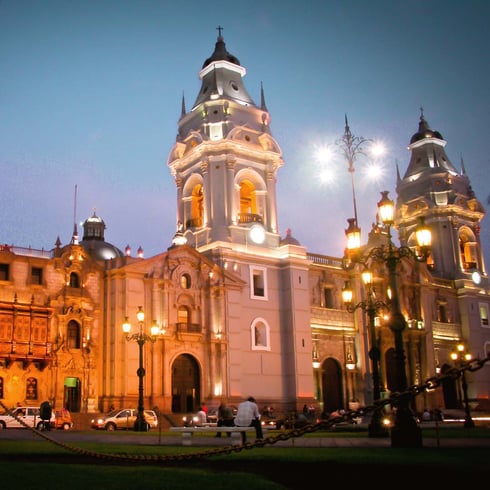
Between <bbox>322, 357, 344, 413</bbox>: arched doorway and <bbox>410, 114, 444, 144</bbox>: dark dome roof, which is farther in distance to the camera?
<bbox>410, 114, 444, 144</bbox>: dark dome roof

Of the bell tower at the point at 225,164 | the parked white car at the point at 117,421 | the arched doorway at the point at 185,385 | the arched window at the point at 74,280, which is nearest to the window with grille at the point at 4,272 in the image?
the arched window at the point at 74,280

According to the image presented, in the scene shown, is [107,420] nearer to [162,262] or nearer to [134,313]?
[134,313]

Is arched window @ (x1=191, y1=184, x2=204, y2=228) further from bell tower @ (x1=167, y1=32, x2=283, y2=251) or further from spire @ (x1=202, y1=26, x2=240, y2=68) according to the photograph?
spire @ (x1=202, y1=26, x2=240, y2=68)

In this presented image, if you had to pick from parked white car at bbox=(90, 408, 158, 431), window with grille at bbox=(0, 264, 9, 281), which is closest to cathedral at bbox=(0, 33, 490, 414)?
window with grille at bbox=(0, 264, 9, 281)

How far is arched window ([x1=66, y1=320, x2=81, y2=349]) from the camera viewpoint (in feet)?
132

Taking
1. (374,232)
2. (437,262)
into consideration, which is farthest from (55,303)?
(437,262)

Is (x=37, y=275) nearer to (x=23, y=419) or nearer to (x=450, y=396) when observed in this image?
(x=23, y=419)

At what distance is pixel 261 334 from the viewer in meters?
47.3

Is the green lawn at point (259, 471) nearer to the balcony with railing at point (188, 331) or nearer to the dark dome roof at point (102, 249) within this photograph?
the balcony with railing at point (188, 331)

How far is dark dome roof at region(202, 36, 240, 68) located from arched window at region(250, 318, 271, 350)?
20.1 metres

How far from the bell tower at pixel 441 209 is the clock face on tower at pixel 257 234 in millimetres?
18982

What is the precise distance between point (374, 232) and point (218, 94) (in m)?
17.0

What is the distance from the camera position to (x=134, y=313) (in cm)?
4175

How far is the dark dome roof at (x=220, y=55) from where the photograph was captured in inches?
2079
